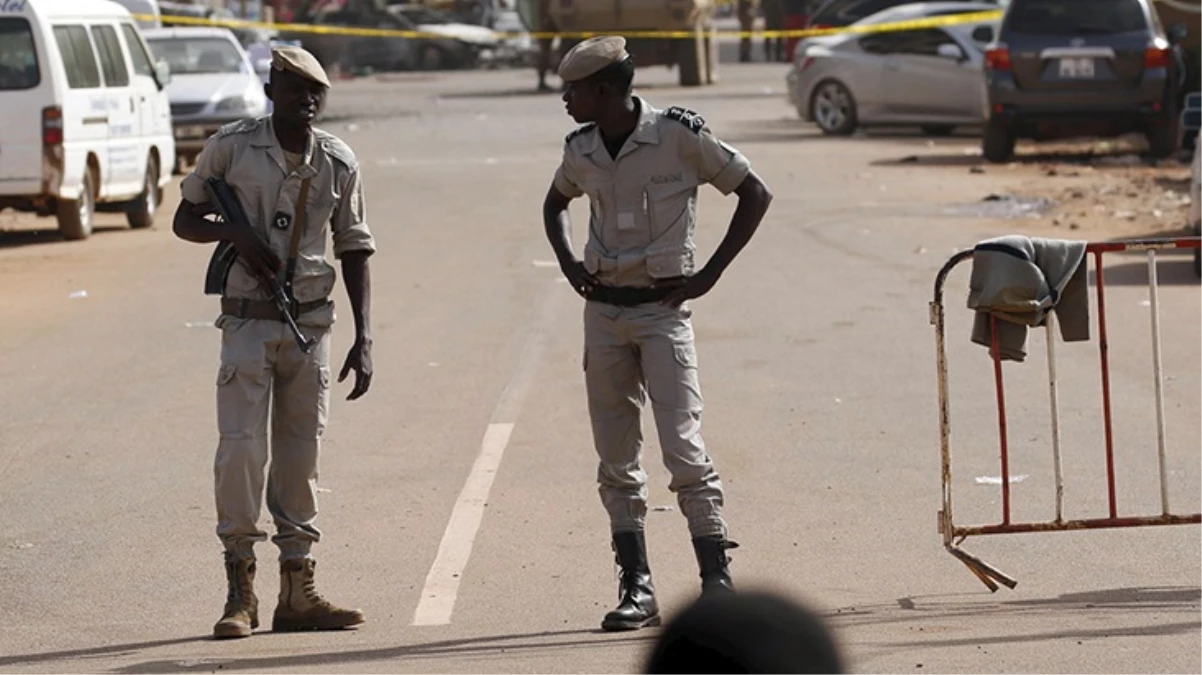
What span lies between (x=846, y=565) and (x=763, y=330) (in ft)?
18.5

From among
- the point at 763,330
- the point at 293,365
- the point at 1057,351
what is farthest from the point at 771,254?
the point at 293,365

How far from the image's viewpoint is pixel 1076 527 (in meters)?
6.88

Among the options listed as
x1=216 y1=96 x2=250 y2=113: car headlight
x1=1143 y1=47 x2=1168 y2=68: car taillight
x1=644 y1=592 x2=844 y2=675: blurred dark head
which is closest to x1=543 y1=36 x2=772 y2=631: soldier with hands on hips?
x1=644 y1=592 x2=844 y2=675: blurred dark head

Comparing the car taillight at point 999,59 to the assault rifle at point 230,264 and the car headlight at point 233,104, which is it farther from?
the assault rifle at point 230,264

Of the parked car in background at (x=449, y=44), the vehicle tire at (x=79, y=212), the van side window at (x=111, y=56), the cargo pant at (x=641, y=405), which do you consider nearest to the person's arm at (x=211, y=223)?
the cargo pant at (x=641, y=405)

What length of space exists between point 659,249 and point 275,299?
1131mm

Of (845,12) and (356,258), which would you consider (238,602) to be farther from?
(845,12)

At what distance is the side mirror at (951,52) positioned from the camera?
2650 centimetres

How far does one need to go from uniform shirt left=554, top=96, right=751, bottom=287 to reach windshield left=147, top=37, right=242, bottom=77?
20512 millimetres

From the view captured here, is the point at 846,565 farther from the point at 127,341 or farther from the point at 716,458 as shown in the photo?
the point at 127,341

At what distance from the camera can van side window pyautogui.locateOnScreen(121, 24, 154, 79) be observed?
20.2 metres

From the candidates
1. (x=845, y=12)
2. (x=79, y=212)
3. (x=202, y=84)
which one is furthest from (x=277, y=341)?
(x=845, y=12)

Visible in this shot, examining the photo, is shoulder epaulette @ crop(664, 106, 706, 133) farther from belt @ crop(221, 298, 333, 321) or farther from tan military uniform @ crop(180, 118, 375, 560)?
belt @ crop(221, 298, 333, 321)

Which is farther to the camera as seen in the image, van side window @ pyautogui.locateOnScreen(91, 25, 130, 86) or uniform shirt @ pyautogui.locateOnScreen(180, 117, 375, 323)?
van side window @ pyautogui.locateOnScreen(91, 25, 130, 86)
